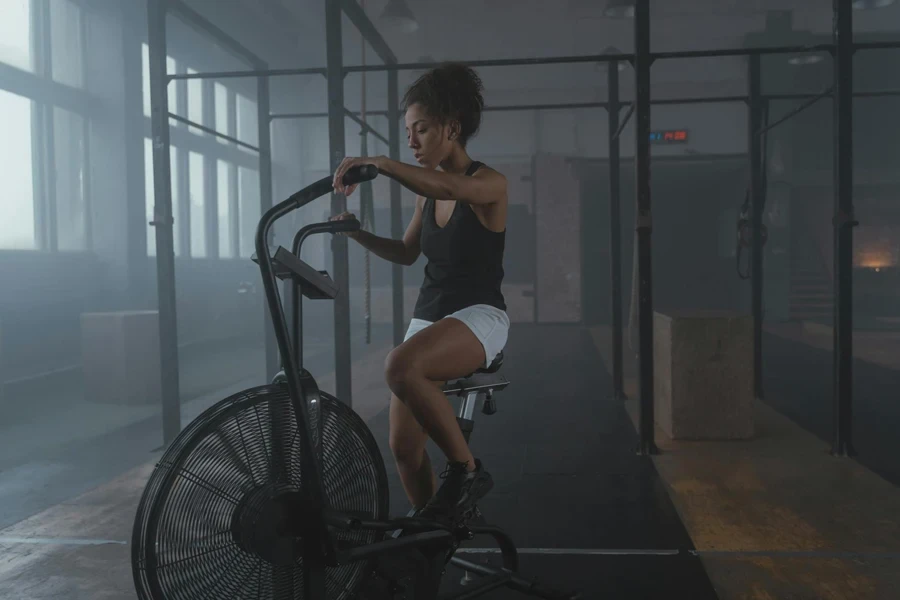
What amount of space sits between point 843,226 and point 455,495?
2.81m

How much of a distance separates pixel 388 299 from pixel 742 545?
9988 millimetres

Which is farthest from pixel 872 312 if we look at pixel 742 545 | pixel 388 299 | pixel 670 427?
pixel 742 545

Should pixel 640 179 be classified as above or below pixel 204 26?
below

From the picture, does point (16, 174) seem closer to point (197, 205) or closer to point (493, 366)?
point (197, 205)

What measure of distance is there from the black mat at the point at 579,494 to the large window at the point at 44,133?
4.59 meters

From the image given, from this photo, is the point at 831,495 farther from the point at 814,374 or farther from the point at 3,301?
the point at 3,301

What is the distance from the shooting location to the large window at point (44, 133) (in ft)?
22.7

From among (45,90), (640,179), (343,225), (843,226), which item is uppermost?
(45,90)

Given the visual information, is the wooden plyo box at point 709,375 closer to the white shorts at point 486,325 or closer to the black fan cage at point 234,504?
the white shorts at point 486,325

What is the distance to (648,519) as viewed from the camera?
2.83m

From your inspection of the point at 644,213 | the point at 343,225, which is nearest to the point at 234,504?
the point at 343,225

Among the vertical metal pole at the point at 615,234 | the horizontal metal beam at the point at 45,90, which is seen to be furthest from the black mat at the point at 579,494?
the horizontal metal beam at the point at 45,90

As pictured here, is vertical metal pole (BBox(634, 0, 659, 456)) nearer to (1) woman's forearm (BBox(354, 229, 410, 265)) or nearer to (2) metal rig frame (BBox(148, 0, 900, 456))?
(2) metal rig frame (BBox(148, 0, 900, 456))

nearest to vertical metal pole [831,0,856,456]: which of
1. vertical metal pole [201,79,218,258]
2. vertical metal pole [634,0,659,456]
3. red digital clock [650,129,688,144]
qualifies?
vertical metal pole [634,0,659,456]
